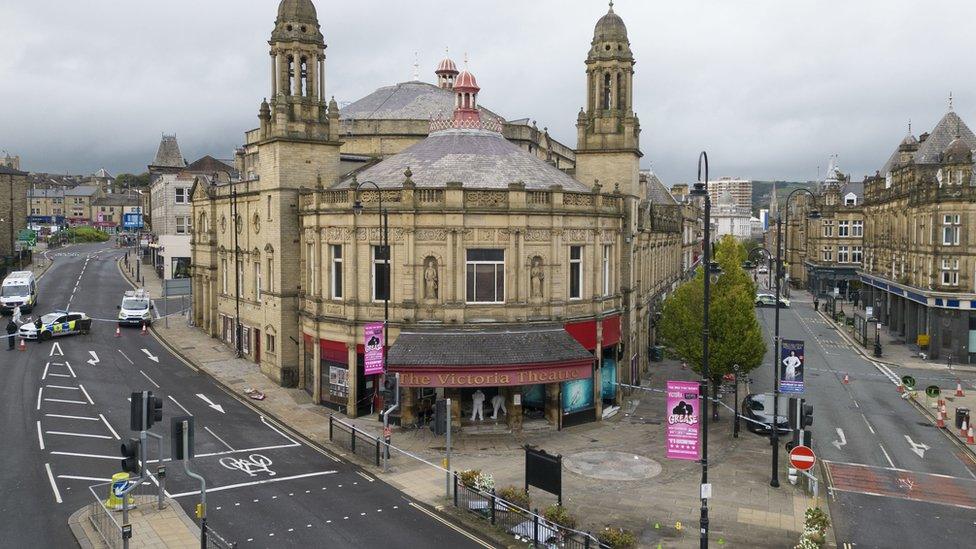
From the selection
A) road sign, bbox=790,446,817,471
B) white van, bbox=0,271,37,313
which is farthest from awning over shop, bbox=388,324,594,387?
white van, bbox=0,271,37,313

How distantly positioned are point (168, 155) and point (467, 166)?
102 metres

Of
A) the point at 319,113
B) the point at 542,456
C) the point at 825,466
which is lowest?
the point at 825,466

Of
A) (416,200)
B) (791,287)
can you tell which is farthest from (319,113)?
(791,287)

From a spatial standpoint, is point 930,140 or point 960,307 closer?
point 960,307

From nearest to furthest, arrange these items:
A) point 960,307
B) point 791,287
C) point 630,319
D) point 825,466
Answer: point 825,466, point 630,319, point 960,307, point 791,287

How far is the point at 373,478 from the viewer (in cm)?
2466

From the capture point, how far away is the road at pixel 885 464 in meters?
21.1

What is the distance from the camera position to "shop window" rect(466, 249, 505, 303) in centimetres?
3188

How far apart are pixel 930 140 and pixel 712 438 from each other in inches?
1701

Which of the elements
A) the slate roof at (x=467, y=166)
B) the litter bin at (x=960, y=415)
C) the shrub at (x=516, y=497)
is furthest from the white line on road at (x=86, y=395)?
the litter bin at (x=960, y=415)

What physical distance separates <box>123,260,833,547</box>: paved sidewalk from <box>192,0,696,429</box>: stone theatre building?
1616 millimetres

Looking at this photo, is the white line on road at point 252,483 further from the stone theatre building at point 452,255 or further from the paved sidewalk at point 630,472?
the stone theatre building at point 452,255

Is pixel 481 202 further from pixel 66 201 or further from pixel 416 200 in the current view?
pixel 66 201

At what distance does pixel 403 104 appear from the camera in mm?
52375
